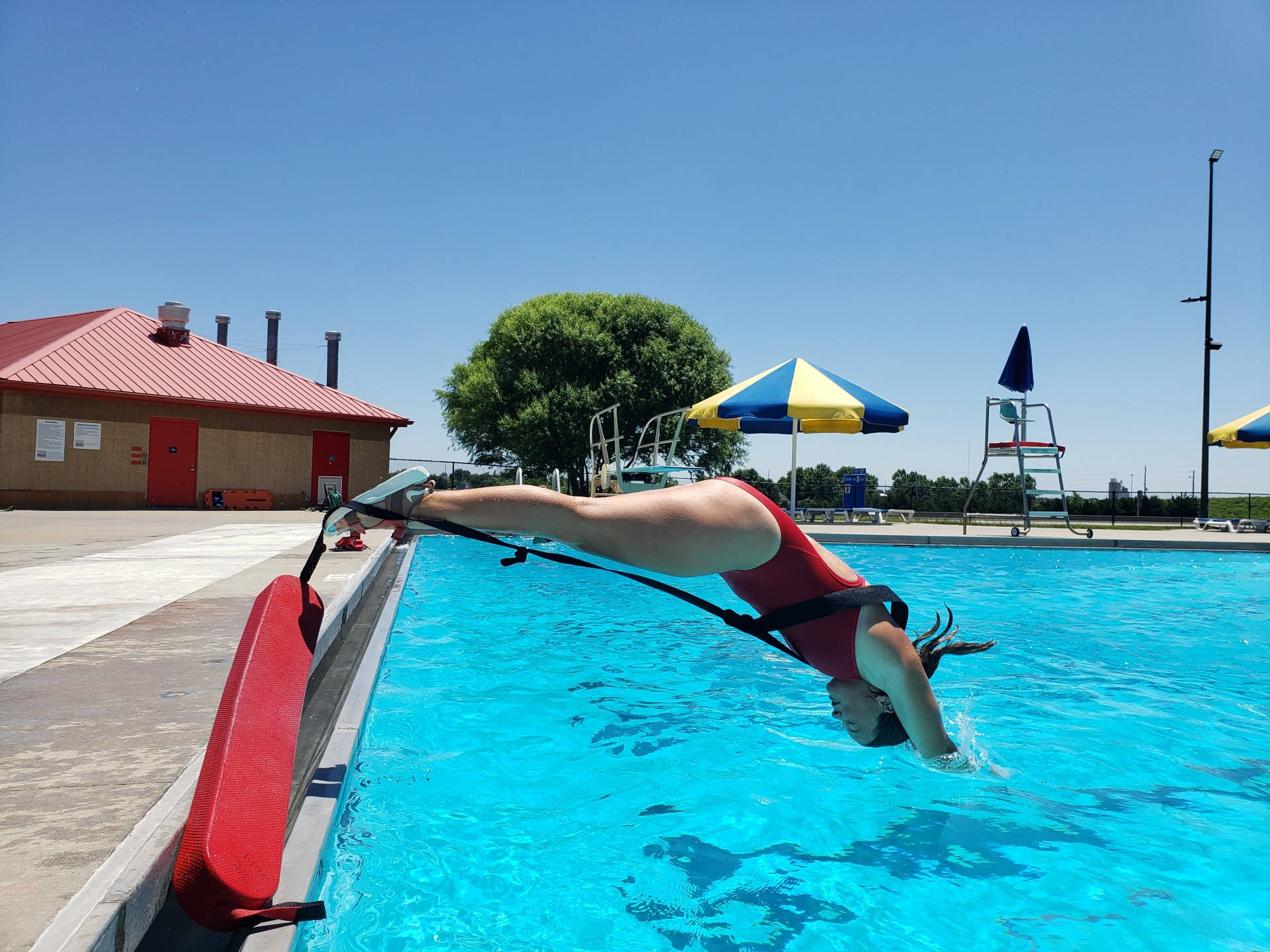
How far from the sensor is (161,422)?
19.5 meters

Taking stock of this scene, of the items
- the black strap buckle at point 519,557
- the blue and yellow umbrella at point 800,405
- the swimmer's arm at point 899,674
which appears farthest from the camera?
the blue and yellow umbrella at point 800,405

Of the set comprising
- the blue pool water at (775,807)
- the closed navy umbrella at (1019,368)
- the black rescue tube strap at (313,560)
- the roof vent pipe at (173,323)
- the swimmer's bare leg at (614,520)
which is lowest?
the blue pool water at (775,807)

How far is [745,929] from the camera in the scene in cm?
217

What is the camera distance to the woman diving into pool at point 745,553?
2.03 metres

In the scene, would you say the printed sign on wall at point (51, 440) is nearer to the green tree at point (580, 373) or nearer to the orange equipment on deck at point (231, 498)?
the orange equipment on deck at point (231, 498)

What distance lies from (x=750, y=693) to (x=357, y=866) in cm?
293

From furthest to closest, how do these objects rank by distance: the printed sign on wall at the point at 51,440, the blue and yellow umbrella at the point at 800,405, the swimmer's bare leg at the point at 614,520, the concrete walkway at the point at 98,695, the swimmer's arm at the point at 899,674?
the printed sign on wall at the point at 51,440 < the blue and yellow umbrella at the point at 800,405 < the swimmer's arm at the point at 899,674 < the swimmer's bare leg at the point at 614,520 < the concrete walkway at the point at 98,695

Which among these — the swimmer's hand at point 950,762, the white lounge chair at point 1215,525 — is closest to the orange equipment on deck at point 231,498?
the swimmer's hand at point 950,762

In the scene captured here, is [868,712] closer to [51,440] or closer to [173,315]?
[51,440]

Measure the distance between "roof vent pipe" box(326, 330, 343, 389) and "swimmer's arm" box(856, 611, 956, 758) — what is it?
30.5 meters

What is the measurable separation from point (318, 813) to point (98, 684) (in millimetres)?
1565

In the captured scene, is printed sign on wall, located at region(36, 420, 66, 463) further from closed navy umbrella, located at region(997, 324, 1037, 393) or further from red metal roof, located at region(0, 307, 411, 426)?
closed navy umbrella, located at region(997, 324, 1037, 393)

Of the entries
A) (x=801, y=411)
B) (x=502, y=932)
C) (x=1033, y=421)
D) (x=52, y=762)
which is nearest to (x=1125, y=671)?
(x=502, y=932)

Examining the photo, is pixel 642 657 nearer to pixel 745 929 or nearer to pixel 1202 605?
pixel 745 929
